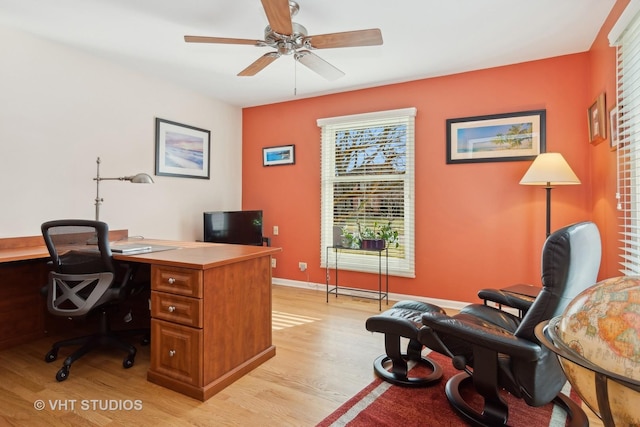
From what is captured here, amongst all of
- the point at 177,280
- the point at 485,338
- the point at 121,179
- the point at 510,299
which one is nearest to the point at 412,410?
the point at 485,338

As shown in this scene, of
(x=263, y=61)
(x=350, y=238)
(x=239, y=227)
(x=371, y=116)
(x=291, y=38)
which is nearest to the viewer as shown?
(x=291, y=38)

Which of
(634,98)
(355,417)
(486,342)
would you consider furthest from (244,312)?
(634,98)

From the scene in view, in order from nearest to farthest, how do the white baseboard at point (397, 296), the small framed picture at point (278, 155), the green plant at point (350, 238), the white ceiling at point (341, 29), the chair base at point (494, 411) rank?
the chair base at point (494, 411) → the white ceiling at point (341, 29) → the white baseboard at point (397, 296) → the green plant at point (350, 238) → the small framed picture at point (278, 155)

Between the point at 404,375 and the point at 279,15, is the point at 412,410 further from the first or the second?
the point at 279,15

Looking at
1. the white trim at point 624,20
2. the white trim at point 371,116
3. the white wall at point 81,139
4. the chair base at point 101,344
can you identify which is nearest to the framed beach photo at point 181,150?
the white wall at point 81,139

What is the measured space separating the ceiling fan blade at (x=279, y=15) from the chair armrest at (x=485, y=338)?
179 cm

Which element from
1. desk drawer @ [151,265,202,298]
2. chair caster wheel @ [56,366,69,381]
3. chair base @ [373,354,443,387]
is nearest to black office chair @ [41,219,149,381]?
chair caster wheel @ [56,366,69,381]

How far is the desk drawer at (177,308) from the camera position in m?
1.92

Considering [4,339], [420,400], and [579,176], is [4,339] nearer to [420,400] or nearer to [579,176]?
[420,400]

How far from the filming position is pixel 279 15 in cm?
198

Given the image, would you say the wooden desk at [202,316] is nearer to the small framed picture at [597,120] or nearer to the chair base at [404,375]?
the chair base at [404,375]

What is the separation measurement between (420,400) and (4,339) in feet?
9.76

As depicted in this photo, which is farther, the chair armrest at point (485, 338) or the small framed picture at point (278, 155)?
the small framed picture at point (278, 155)

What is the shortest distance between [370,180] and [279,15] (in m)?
2.39
